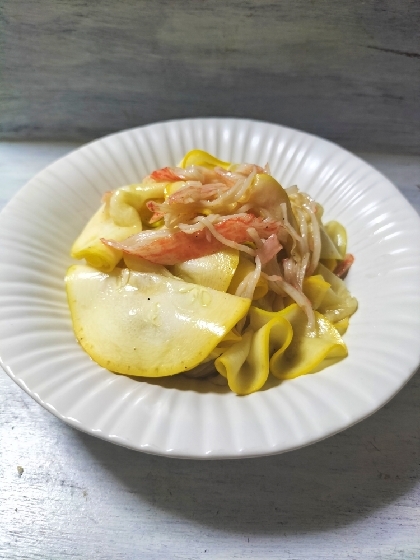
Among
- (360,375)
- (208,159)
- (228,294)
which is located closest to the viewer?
(360,375)

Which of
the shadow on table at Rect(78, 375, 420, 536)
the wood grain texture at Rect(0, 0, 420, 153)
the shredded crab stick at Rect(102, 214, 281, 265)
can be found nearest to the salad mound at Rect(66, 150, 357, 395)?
the shredded crab stick at Rect(102, 214, 281, 265)

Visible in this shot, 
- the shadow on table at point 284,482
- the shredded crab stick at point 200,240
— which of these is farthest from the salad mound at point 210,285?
the shadow on table at point 284,482

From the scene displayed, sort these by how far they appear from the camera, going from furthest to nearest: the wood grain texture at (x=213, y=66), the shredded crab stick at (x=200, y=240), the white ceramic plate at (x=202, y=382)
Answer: the wood grain texture at (x=213, y=66)
the shredded crab stick at (x=200, y=240)
the white ceramic plate at (x=202, y=382)

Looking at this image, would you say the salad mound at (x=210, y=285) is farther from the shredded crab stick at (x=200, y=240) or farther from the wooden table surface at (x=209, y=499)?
the wooden table surface at (x=209, y=499)

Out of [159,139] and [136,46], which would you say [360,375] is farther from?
[136,46]

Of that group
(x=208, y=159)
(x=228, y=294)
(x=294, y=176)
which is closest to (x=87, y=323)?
(x=228, y=294)

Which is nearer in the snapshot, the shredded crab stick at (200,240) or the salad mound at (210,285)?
the salad mound at (210,285)

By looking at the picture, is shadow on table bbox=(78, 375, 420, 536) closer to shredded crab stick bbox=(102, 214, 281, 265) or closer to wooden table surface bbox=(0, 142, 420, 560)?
wooden table surface bbox=(0, 142, 420, 560)
